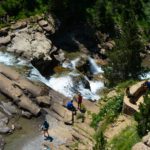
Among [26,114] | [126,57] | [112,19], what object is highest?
[126,57]

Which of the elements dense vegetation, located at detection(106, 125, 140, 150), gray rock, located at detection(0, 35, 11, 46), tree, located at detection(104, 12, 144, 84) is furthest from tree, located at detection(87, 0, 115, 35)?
dense vegetation, located at detection(106, 125, 140, 150)

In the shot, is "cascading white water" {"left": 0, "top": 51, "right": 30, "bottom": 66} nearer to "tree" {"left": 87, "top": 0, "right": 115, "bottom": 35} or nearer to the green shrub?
the green shrub

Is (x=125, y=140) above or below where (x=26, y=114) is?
above

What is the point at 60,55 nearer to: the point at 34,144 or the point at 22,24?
the point at 22,24

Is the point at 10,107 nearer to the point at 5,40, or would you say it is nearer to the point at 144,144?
the point at 5,40

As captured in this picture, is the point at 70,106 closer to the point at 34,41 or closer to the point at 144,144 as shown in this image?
the point at 144,144

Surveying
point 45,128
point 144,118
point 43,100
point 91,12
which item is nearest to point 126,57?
point 43,100

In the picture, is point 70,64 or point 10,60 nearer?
point 10,60

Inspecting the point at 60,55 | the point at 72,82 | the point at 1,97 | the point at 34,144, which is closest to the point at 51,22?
the point at 60,55

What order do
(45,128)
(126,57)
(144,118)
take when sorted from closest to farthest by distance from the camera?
1. (144,118)
2. (45,128)
3. (126,57)

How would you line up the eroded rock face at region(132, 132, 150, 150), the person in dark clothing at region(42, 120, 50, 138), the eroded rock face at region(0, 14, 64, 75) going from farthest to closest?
the eroded rock face at region(0, 14, 64, 75)
the person in dark clothing at region(42, 120, 50, 138)
the eroded rock face at region(132, 132, 150, 150)

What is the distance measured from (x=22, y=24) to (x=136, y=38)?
19185mm

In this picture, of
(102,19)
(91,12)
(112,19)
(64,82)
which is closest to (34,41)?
(64,82)

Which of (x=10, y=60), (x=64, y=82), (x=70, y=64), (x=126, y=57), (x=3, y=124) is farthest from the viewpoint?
(x=70, y=64)
